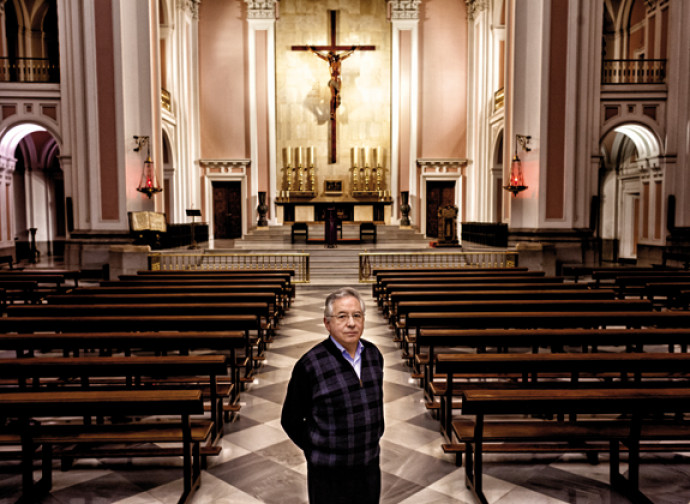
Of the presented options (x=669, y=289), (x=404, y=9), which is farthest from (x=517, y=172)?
(x=404, y=9)

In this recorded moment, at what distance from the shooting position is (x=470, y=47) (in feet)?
69.1

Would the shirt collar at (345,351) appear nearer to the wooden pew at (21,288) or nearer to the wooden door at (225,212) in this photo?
the wooden pew at (21,288)

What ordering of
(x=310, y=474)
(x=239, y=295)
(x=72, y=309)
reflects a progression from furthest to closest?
1. (x=239, y=295)
2. (x=72, y=309)
3. (x=310, y=474)

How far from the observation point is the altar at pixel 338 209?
66.1 feet

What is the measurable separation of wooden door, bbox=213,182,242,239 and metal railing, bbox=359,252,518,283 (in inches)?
361

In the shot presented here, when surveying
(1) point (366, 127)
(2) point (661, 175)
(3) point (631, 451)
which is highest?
(1) point (366, 127)

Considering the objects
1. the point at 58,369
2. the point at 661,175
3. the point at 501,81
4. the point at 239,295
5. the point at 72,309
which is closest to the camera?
the point at 58,369

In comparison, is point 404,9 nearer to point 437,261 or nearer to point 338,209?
point 338,209

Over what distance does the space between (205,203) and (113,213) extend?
745 cm

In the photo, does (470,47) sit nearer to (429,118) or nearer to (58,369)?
(429,118)

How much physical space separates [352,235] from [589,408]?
16051 mm

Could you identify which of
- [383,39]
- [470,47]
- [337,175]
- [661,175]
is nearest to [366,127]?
[337,175]

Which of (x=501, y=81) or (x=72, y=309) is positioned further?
(x=501, y=81)

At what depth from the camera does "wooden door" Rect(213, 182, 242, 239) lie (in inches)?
844
